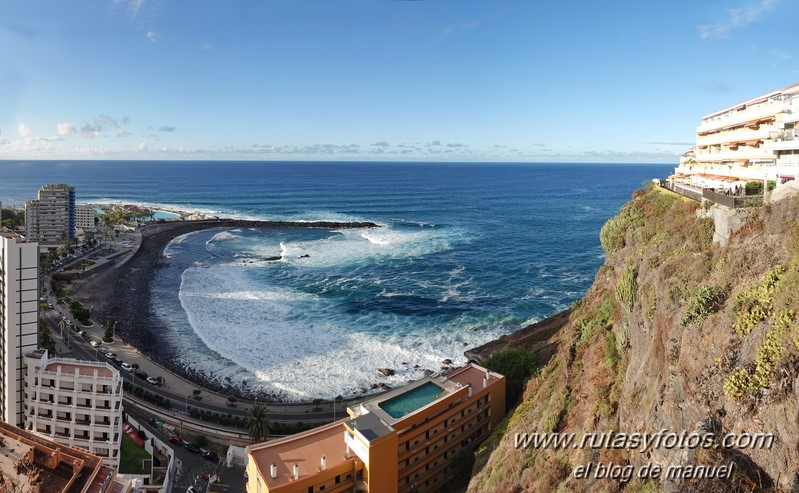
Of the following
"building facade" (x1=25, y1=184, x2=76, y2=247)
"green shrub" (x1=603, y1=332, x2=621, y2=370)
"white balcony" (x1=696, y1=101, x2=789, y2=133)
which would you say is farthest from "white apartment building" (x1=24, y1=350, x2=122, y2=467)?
"building facade" (x1=25, y1=184, x2=76, y2=247)

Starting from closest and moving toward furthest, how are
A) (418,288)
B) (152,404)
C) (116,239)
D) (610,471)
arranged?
(610,471)
(152,404)
(418,288)
(116,239)

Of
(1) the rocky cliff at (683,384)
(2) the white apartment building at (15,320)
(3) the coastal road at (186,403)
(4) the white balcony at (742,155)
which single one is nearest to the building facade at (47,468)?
(2) the white apartment building at (15,320)

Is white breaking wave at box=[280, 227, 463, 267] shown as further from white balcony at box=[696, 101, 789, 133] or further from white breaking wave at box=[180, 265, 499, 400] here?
white balcony at box=[696, 101, 789, 133]

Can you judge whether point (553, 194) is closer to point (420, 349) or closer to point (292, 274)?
point (292, 274)

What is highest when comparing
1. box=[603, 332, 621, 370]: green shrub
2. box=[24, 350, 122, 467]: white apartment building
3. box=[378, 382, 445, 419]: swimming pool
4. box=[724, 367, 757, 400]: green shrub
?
box=[724, 367, 757, 400]: green shrub

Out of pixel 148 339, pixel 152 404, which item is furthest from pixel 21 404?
pixel 148 339
